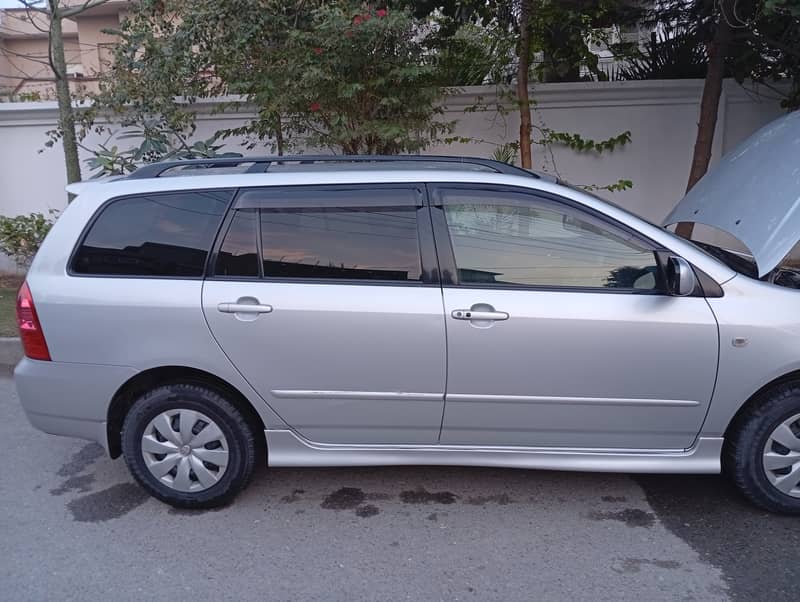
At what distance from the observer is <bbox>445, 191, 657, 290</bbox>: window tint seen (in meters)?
3.33

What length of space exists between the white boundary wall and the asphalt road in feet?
15.8

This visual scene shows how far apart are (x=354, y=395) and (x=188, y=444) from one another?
908 mm

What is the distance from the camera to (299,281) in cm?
339

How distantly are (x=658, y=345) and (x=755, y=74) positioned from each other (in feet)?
18.1

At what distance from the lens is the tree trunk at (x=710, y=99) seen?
647cm

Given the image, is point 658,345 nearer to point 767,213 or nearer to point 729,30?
point 767,213

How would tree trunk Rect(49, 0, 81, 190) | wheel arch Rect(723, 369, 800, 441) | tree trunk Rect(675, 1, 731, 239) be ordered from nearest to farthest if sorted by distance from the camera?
wheel arch Rect(723, 369, 800, 441) → tree trunk Rect(675, 1, 731, 239) → tree trunk Rect(49, 0, 81, 190)

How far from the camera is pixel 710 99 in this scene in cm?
679

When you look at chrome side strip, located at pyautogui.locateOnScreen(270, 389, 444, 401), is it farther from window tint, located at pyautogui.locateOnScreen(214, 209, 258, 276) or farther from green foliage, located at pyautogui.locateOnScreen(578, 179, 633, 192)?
green foliage, located at pyautogui.locateOnScreen(578, 179, 633, 192)

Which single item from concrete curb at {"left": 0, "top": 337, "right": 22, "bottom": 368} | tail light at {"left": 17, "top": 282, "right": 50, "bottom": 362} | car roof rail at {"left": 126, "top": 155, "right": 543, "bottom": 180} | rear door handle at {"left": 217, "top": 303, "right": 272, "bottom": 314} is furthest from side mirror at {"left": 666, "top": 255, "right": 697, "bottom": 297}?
concrete curb at {"left": 0, "top": 337, "right": 22, "bottom": 368}

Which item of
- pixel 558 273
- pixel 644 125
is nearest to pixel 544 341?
pixel 558 273

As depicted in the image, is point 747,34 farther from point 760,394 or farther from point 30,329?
point 30,329

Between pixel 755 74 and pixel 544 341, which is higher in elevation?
pixel 755 74

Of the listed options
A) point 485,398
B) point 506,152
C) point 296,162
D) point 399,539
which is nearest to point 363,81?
point 506,152
